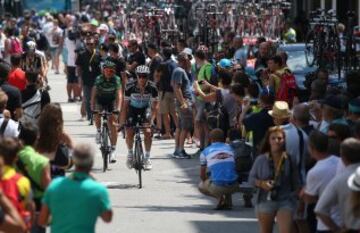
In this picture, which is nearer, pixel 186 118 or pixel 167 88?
pixel 186 118

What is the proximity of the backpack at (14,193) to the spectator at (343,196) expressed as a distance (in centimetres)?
224

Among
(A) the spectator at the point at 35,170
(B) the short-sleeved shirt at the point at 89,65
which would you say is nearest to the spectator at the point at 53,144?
(A) the spectator at the point at 35,170

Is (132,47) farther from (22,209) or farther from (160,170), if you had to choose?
(22,209)

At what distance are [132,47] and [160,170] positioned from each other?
644 cm

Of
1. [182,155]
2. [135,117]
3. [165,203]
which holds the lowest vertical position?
[182,155]

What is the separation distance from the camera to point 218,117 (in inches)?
858

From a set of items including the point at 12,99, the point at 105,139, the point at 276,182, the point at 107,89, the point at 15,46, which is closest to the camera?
the point at 276,182

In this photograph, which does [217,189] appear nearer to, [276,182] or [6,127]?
[6,127]

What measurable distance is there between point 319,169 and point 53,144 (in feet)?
7.75

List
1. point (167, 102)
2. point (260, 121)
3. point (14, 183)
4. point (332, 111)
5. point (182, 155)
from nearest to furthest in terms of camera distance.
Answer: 1. point (14, 183)
2. point (332, 111)
3. point (260, 121)
4. point (182, 155)
5. point (167, 102)

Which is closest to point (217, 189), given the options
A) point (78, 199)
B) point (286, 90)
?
point (286, 90)

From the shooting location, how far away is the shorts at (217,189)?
1803cm

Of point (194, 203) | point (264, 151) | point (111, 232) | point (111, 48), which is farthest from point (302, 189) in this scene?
point (111, 48)

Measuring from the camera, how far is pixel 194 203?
1919 centimetres
